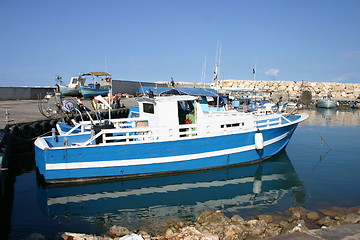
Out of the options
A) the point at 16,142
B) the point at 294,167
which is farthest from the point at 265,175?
the point at 16,142

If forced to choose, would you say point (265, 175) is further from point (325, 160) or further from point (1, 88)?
point (1, 88)

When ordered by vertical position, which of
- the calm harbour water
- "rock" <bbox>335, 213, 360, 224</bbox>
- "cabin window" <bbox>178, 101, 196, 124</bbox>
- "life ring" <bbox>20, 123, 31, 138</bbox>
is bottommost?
the calm harbour water

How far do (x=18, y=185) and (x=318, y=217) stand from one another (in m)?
9.76

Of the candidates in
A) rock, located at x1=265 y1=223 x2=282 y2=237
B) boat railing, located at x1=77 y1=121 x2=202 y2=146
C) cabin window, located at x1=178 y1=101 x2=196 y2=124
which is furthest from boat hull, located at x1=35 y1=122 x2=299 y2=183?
rock, located at x1=265 y1=223 x2=282 y2=237

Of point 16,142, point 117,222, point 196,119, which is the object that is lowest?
point 117,222

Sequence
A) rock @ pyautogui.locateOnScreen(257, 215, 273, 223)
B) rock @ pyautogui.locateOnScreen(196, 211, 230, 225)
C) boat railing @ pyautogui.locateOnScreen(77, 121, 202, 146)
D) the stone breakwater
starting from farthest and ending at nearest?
the stone breakwater < boat railing @ pyautogui.locateOnScreen(77, 121, 202, 146) < rock @ pyautogui.locateOnScreen(257, 215, 273, 223) < rock @ pyautogui.locateOnScreen(196, 211, 230, 225)

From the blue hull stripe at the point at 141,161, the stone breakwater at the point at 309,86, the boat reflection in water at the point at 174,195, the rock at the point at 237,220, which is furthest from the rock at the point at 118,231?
the stone breakwater at the point at 309,86

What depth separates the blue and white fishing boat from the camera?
33.3ft

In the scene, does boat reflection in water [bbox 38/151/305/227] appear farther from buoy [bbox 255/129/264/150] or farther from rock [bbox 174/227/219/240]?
rock [bbox 174/227/219/240]

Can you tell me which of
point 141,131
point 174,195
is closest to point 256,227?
point 174,195

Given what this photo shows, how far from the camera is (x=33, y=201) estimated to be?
9203mm

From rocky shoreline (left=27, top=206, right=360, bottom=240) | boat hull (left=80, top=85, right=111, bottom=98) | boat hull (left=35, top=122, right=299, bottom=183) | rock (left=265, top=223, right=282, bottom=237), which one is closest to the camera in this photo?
rocky shoreline (left=27, top=206, right=360, bottom=240)

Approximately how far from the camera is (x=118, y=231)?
7086 millimetres

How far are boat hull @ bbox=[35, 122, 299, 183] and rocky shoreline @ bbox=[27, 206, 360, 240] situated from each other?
333 centimetres
